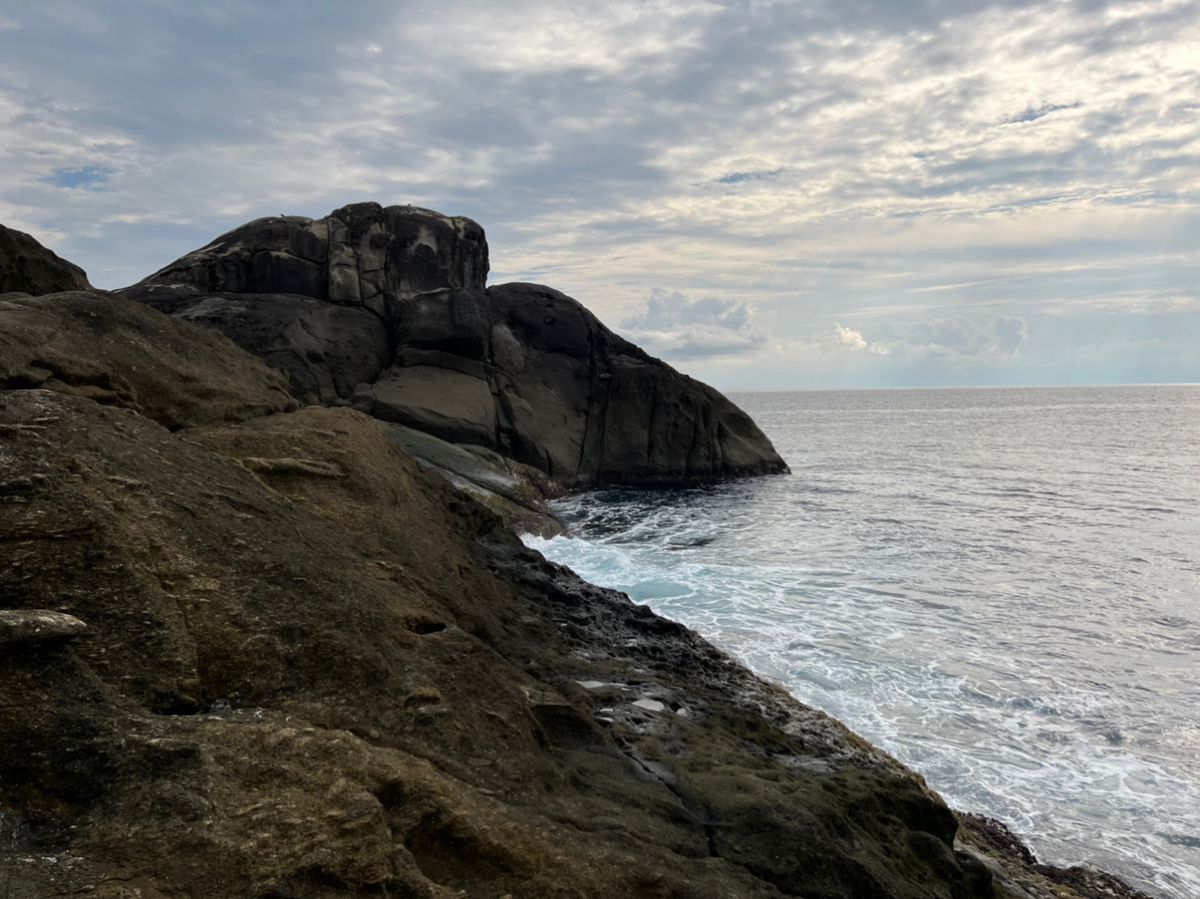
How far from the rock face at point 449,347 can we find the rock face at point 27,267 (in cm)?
2286

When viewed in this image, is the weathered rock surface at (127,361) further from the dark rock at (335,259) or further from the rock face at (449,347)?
the dark rock at (335,259)

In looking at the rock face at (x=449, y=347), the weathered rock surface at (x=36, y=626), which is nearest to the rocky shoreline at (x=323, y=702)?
the weathered rock surface at (x=36, y=626)

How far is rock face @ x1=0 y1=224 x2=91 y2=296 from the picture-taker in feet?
44.2

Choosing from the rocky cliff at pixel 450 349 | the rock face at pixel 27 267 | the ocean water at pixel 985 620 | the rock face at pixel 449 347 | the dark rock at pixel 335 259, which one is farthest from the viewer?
the dark rock at pixel 335 259

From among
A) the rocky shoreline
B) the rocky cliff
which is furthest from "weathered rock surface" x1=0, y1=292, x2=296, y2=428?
the rocky cliff

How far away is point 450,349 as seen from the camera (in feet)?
145

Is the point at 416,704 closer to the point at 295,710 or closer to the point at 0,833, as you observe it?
the point at 295,710

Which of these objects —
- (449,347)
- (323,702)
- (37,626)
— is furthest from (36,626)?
(449,347)

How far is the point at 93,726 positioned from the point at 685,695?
270 inches

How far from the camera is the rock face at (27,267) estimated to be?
13.5 meters

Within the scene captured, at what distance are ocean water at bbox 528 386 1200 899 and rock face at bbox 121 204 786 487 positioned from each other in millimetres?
5203

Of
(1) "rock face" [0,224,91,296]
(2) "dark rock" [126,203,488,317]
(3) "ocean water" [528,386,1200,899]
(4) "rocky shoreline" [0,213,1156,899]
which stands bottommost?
(3) "ocean water" [528,386,1200,899]

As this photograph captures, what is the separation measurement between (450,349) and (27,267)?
30435mm

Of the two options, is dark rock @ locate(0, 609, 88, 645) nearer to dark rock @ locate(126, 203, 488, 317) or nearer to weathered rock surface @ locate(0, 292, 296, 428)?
weathered rock surface @ locate(0, 292, 296, 428)
